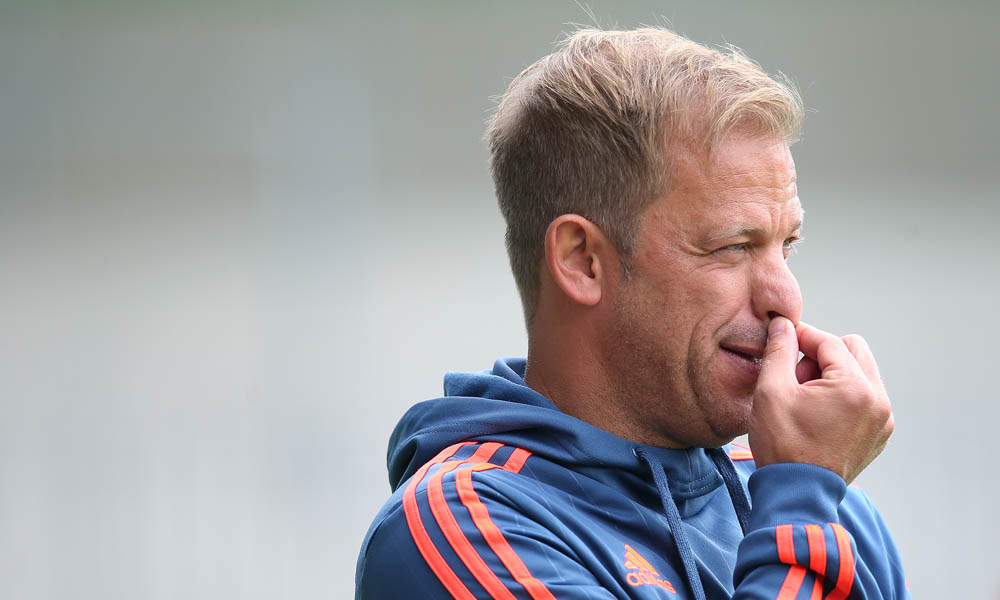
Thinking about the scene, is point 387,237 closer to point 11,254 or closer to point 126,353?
point 126,353

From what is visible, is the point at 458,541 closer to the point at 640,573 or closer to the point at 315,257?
the point at 640,573

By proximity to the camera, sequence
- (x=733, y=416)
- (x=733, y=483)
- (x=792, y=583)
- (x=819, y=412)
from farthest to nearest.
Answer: (x=733, y=483)
(x=733, y=416)
(x=819, y=412)
(x=792, y=583)

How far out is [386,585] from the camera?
1063 mm

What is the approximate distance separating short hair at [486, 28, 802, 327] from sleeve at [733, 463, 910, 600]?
0.34 meters

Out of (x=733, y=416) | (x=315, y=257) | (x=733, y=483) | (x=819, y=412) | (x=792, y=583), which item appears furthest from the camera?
(x=315, y=257)

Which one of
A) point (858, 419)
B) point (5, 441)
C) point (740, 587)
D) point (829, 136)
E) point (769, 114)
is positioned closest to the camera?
point (740, 587)

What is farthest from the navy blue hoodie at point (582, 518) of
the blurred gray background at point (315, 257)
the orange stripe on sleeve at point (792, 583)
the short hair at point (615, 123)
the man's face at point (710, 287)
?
the blurred gray background at point (315, 257)

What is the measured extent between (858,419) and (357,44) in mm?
2414

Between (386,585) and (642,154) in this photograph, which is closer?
(386,585)

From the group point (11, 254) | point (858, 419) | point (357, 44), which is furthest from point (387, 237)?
point (858, 419)

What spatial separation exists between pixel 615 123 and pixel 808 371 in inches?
16.1

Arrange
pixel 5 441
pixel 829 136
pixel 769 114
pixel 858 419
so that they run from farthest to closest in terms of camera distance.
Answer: pixel 829 136
pixel 5 441
pixel 769 114
pixel 858 419

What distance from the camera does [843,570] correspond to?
101 cm

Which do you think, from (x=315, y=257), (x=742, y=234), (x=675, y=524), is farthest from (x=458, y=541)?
(x=315, y=257)
